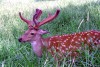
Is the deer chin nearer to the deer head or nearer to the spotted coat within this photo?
the deer head

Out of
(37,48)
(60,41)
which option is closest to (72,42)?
(60,41)

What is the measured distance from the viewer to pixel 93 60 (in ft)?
9.81

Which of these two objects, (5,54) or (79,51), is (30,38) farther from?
(79,51)

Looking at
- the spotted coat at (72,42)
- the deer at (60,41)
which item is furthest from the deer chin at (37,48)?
the spotted coat at (72,42)

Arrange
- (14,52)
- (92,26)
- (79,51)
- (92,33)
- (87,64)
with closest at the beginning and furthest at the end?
1. (87,64)
2. (79,51)
3. (14,52)
4. (92,33)
5. (92,26)

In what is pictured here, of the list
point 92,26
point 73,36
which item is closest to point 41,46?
point 73,36

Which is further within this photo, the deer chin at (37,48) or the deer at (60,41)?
the deer chin at (37,48)

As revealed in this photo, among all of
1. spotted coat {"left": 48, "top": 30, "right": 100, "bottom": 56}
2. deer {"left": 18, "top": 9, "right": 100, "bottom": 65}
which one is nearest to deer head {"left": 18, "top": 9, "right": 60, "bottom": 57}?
deer {"left": 18, "top": 9, "right": 100, "bottom": 65}

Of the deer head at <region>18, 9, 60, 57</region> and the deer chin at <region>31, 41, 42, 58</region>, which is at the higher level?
the deer head at <region>18, 9, 60, 57</region>

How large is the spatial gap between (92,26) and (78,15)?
61.1 inches

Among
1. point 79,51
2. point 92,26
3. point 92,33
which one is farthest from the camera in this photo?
point 92,26

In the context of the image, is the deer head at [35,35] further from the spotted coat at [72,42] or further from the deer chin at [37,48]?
the spotted coat at [72,42]

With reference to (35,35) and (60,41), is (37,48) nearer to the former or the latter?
(35,35)

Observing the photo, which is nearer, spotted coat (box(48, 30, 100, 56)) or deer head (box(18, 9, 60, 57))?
spotted coat (box(48, 30, 100, 56))
